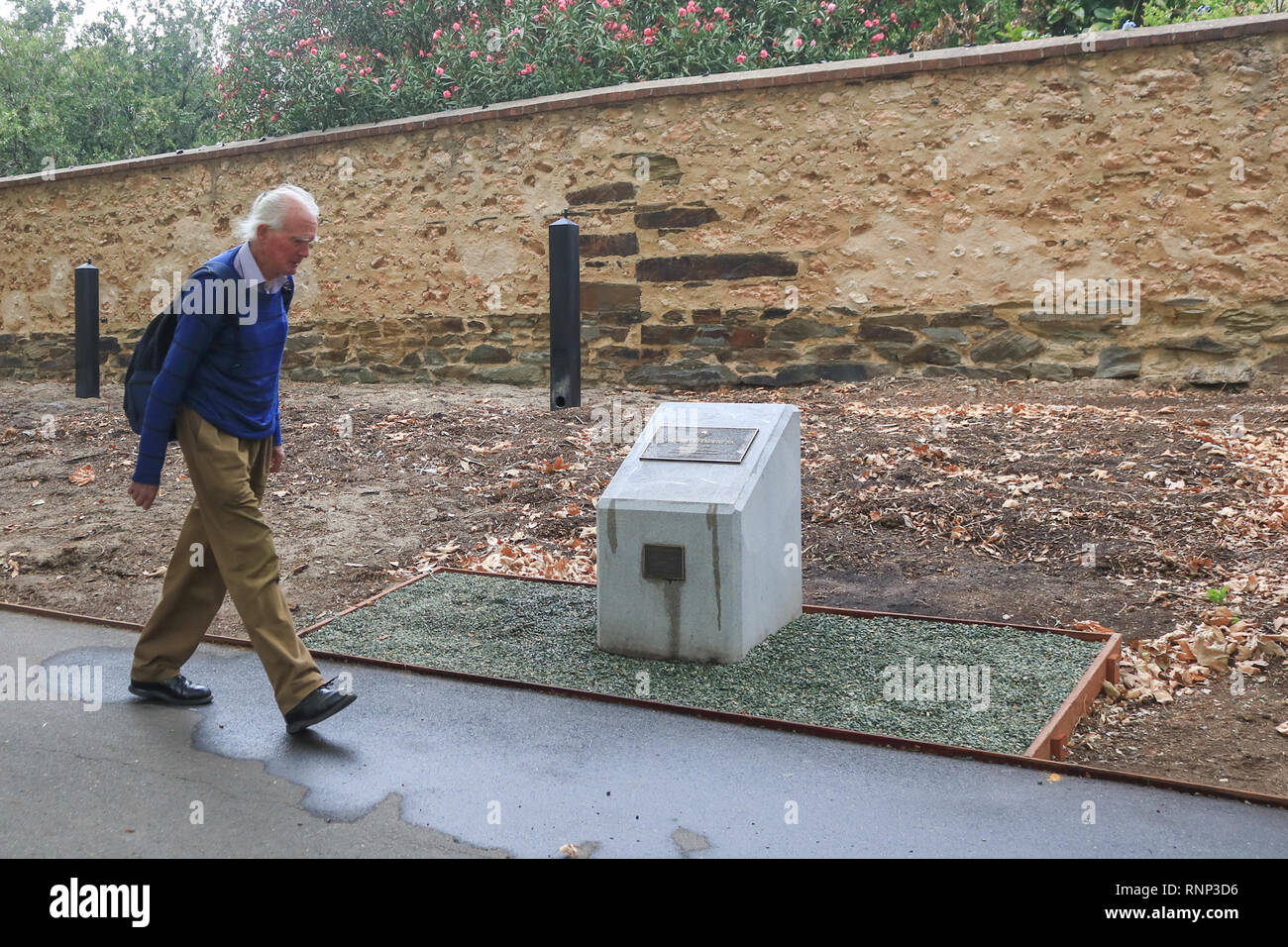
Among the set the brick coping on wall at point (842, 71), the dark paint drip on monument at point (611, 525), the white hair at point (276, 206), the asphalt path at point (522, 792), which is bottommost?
the asphalt path at point (522, 792)

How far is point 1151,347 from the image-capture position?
9.20m

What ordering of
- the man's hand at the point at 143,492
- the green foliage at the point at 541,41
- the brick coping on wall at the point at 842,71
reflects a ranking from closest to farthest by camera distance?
the man's hand at the point at 143,492
the brick coping on wall at the point at 842,71
the green foliage at the point at 541,41

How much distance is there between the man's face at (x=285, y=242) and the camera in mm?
4012

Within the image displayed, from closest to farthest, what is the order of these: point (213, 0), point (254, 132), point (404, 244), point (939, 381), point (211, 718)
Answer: point (211, 718) < point (939, 381) < point (404, 244) < point (254, 132) < point (213, 0)

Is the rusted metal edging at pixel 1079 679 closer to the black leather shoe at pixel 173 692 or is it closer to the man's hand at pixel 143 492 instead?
the black leather shoe at pixel 173 692

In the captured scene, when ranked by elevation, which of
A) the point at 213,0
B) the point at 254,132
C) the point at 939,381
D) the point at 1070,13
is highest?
the point at 213,0

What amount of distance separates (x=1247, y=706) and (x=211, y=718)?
155 inches

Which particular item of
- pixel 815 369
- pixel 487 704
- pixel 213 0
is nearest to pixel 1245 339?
pixel 815 369

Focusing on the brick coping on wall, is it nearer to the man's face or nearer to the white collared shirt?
the man's face

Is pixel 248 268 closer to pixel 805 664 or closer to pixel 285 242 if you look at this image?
pixel 285 242

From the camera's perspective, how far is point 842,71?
9.84 metres

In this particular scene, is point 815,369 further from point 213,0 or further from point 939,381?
point 213,0

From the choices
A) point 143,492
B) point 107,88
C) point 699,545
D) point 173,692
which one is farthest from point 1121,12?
point 107,88

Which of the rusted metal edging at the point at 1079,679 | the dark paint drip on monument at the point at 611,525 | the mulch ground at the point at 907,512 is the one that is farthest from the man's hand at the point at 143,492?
the dark paint drip on monument at the point at 611,525
